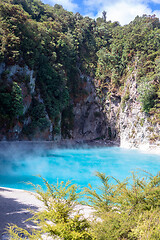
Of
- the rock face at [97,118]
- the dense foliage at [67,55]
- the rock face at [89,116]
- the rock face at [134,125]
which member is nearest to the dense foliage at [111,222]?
the dense foliage at [67,55]

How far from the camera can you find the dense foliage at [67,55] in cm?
2334

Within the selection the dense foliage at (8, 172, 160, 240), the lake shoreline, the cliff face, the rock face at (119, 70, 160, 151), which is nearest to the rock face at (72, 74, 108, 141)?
the rock face at (119, 70, 160, 151)

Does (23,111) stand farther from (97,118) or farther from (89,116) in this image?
(97,118)

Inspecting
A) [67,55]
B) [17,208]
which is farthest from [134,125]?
[17,208]

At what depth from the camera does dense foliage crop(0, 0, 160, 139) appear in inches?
919

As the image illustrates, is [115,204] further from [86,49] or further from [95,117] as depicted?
[86,49]

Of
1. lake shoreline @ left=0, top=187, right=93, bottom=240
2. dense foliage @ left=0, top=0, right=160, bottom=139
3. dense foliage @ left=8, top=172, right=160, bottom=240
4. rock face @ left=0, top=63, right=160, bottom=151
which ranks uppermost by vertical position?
dense foliage @ left=0, top=0, right=160, bottom=139

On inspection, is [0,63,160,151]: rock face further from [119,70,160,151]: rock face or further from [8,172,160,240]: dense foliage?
[8,172,160,240]: dense foliage

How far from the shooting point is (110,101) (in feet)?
127

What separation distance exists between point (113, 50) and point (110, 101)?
11312 mm

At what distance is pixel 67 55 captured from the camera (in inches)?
1339

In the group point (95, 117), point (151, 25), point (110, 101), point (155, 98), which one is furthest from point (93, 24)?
point (155, 98)

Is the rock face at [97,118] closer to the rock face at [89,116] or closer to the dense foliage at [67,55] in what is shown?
the rock face at [89,116]

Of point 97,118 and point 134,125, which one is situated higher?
point 97,118
